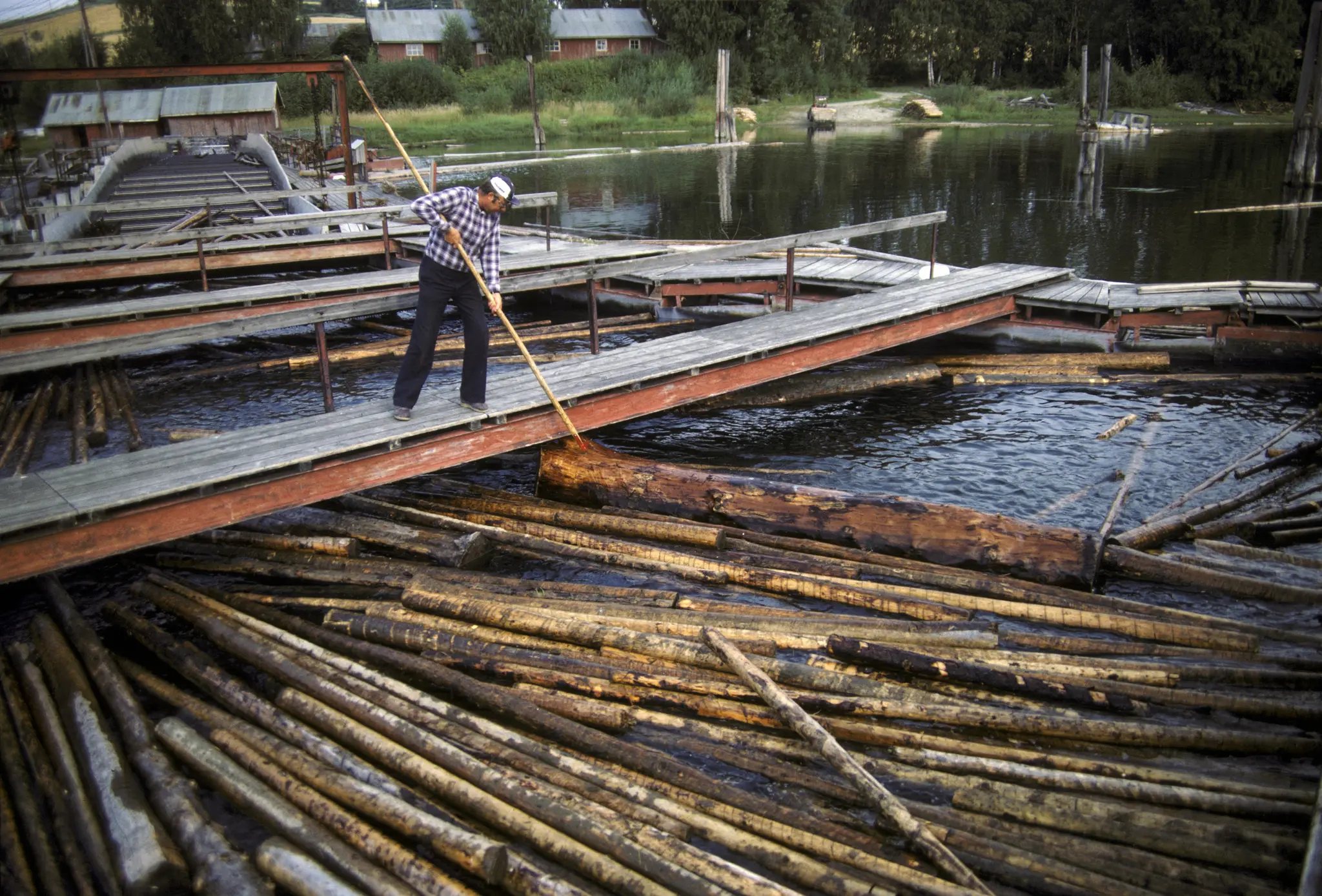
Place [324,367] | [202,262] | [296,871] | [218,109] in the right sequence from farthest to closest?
1. [218,109]
2. [202,262]
3. [324,367]
4. [296,871]

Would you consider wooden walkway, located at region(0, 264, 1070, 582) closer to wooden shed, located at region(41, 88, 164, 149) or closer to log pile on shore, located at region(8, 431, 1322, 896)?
log pile on shore, located at region(8, 431, 1322, 896)

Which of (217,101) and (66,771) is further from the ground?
(217,101)

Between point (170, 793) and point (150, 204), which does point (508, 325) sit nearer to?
point (170, 793)

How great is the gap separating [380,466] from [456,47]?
226 ft

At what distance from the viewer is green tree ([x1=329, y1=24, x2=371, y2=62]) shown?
223 ft

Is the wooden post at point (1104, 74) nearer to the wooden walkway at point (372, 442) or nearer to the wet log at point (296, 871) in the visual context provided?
the wooden walkway at point (372, 442)

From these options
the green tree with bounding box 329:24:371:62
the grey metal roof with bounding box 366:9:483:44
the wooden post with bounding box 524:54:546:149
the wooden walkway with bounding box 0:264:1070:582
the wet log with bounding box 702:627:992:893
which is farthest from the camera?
the grey metal roof with bounding box 366:9:483:44

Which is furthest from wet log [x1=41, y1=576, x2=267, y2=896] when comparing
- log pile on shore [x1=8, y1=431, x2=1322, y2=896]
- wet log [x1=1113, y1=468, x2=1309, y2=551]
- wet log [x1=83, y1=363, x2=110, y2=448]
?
wet log [x1=1113, y1=468, x2=1309, y2=551]

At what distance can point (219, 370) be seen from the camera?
49.3 ft

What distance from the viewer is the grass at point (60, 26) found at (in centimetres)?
8688

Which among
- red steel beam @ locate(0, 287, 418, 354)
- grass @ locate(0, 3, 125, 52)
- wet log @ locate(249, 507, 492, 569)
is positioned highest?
grass @ locate(0, 3, 125, 52)

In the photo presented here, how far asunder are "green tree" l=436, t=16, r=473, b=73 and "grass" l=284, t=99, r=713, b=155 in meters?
13.6

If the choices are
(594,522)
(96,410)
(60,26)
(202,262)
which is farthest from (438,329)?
(60,26)

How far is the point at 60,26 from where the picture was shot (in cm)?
9694
